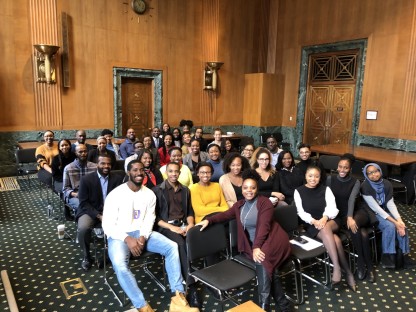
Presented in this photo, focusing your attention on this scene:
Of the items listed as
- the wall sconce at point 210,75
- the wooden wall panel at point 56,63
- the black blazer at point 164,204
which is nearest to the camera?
the black blazer at point 164,204

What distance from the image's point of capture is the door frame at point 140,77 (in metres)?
9.57

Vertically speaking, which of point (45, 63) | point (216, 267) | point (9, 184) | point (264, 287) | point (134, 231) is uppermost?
point (45, 63)

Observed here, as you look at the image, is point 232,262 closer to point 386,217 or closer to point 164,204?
point 164,204

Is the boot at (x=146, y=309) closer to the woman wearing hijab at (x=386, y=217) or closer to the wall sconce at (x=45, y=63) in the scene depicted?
the woman wearing hijab at (x=386, y=217)

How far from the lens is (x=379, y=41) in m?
8.95

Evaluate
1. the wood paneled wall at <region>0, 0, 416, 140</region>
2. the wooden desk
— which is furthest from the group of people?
the wood paneled wall at <region>0, 0, 416, 140</region>

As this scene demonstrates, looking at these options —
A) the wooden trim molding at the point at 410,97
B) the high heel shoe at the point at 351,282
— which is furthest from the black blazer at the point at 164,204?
the wooden trim molding at the point at 410,97

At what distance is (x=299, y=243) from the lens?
3.72 m

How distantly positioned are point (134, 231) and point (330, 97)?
27.5ft

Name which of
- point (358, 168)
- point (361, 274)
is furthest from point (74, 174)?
point (358, 168)

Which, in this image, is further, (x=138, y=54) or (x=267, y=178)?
(x=138, y=54)

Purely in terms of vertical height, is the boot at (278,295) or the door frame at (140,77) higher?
the door frame at (140,77)

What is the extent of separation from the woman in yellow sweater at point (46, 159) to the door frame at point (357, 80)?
745cm

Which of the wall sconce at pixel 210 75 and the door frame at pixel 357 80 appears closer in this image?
the door frame at pixel 357 80
